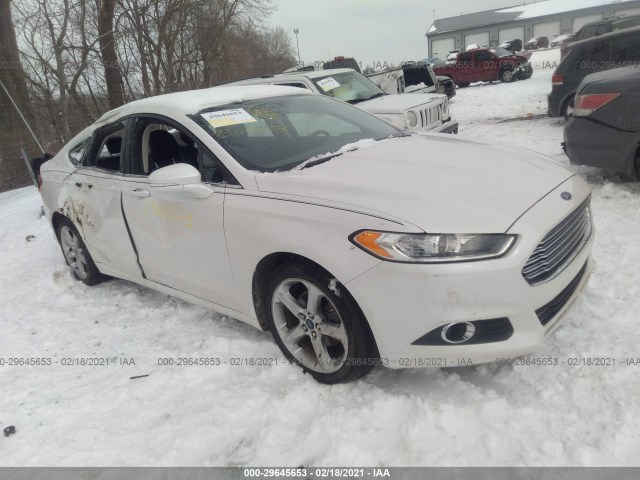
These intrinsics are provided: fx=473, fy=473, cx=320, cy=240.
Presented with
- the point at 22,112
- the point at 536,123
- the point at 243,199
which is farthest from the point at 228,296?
the point at 22,112

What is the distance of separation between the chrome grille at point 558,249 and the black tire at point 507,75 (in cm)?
2010

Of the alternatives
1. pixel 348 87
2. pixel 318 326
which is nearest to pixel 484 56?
pixel 348 87

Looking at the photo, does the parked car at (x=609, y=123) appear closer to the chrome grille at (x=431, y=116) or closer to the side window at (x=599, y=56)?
the chrome grille at (x=431, y=116)

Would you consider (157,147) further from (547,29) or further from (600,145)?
(547,29)

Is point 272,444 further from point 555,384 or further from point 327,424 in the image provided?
point 555,384

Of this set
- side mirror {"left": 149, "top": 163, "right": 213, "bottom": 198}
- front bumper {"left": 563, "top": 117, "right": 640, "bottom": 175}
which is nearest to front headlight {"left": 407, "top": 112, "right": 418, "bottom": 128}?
front bumper {"left": 563, "top": 117, "right": 640, "bottom": 175}

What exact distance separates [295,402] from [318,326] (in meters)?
0.43

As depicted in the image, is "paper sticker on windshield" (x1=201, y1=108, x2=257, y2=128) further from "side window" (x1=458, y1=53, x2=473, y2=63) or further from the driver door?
"side window" (x1=458, y1=53, x2=473, y2=63)

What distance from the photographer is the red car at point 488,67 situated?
20414 millimetres

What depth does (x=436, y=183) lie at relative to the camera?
250 centimetres

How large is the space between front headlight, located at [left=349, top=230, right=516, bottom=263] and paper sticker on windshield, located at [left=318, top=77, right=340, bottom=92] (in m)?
5.76

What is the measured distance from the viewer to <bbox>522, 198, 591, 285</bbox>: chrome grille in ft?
7.39

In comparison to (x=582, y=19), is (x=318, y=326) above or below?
below

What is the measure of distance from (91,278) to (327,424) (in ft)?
10.2
